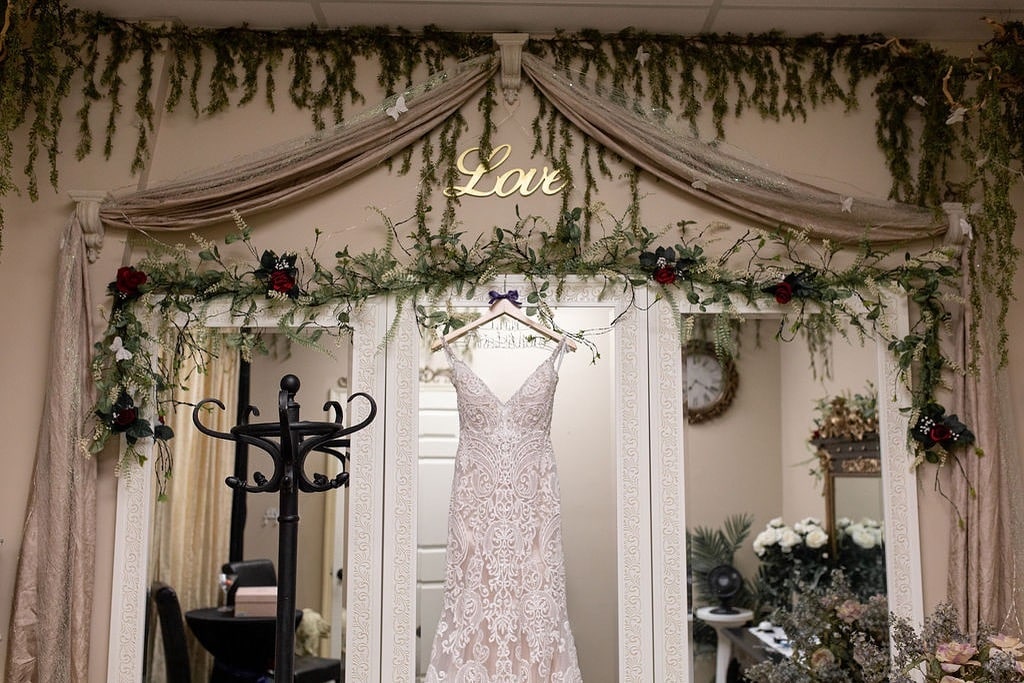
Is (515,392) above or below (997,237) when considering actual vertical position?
below

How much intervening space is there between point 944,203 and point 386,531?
240 centimetres

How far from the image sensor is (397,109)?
3.60m

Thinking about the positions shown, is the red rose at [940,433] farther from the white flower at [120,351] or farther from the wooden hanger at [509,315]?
the white flower at [120,351]

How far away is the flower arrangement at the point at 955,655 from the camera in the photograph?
99.3 inches

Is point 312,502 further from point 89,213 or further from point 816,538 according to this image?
point 816,538

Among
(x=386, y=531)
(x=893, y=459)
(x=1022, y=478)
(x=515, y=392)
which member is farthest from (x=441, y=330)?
(x=1022, y=478)

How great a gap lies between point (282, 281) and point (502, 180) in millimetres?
913

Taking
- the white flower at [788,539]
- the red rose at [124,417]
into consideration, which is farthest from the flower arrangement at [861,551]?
the red rose at [124,417]

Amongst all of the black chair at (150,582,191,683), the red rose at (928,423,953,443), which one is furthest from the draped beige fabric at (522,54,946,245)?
the black chair at (150,582,191,683)

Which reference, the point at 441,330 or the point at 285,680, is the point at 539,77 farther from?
the point at 285,680

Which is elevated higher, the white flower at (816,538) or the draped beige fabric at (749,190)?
the draped beige fabric at (749,190)

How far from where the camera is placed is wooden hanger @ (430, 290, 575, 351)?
11.2 ft

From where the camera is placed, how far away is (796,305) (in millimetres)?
3541

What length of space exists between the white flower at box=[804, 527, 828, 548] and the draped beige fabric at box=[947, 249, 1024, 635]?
457 millimetres
